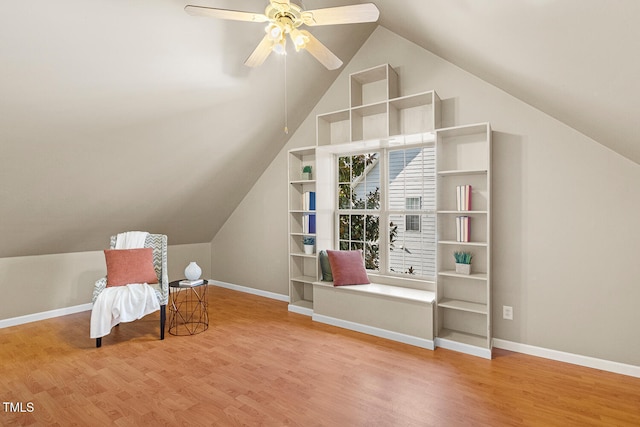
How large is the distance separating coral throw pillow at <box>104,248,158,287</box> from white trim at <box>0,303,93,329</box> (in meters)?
1.41

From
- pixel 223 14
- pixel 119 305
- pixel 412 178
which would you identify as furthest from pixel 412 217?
pixel 119 305

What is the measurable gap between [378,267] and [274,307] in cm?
157

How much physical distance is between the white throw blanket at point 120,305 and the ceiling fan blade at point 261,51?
2.49 metres

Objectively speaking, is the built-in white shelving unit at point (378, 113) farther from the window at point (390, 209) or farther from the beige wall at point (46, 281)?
the beige wall at point (46, 281)

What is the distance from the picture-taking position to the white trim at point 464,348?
9.15 ft

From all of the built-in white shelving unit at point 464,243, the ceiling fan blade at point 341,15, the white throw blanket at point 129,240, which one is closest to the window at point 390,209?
the built-in white shelving unit at point 464,243

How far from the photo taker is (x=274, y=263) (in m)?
4.77

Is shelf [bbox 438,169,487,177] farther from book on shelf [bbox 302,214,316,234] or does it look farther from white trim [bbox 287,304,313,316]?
white trim [bbox 287,304,313,316]

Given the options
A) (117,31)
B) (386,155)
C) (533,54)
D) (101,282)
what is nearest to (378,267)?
(386,155)

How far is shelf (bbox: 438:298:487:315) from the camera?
288cm

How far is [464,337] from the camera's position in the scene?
9.98ft

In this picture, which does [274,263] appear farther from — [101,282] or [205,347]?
[101,282]

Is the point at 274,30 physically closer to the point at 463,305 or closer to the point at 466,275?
the point at 466,275

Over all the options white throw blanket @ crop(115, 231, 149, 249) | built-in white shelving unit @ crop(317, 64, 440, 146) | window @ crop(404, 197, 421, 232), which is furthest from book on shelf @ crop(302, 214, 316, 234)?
white throw blanket @ crop(115, 231, 149, 249)
